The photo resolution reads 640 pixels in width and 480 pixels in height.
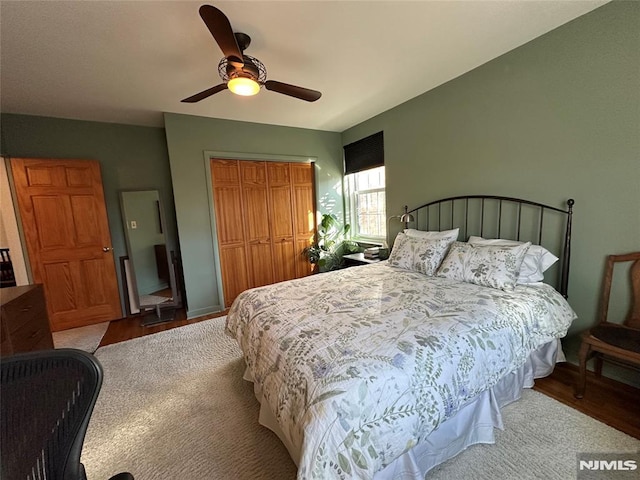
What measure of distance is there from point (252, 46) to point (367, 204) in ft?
9.14

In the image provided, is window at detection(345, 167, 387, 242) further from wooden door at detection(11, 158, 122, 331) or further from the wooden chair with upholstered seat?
wooden door at detection(11, 158, 122, 331)

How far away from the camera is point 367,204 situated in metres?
4.30

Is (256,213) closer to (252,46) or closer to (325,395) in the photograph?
(252,46)

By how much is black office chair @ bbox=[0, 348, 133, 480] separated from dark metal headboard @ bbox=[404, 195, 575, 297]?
2.92m

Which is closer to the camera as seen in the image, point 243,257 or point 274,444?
point 274,444

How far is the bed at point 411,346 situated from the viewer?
3.36 feet

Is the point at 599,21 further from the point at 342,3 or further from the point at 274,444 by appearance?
the point at 274,444

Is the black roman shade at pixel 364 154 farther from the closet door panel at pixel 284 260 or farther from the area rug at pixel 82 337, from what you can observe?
the area rug at pixel 82 337

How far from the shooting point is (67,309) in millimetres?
3338

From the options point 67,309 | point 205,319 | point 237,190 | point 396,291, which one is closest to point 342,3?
point 396,291

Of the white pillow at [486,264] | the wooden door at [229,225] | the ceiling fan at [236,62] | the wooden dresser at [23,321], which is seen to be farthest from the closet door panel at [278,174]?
the wooden dresser at [23,321]

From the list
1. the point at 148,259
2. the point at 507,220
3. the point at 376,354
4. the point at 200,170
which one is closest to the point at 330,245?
the point at 200,170

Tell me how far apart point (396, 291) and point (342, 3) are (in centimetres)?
198

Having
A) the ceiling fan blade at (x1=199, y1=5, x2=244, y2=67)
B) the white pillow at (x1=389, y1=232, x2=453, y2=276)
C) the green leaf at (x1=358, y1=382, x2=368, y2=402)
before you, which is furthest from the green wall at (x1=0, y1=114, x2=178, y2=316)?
the green leaf at (x1=358, y1=382, x2=368, y2=402)
